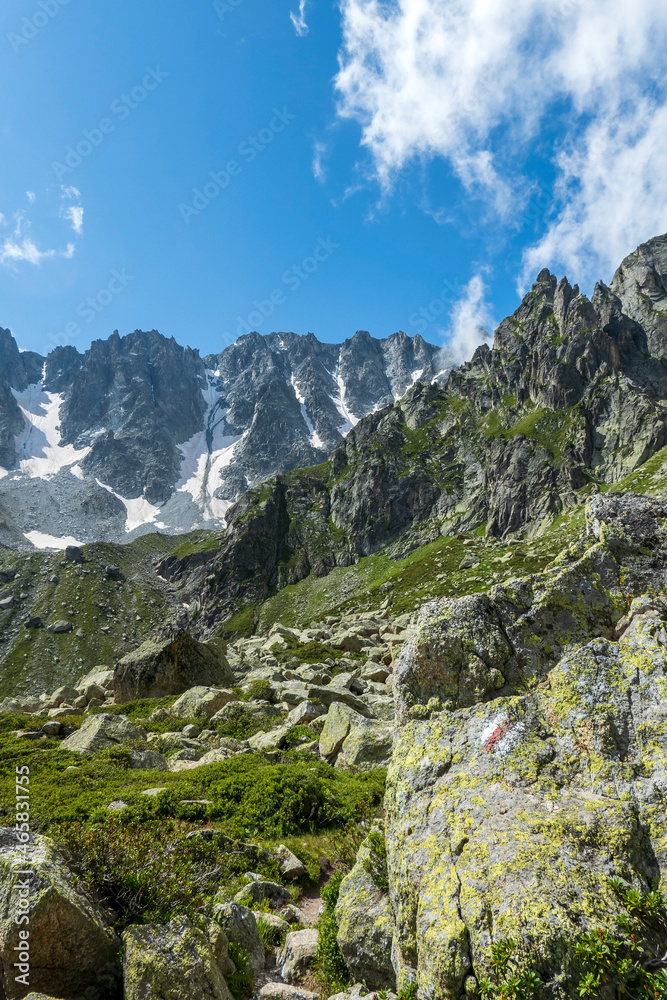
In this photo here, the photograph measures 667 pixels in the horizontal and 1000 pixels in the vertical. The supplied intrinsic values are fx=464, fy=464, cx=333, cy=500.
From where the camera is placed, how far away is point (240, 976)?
7578mm

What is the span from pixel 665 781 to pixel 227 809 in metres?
13.6

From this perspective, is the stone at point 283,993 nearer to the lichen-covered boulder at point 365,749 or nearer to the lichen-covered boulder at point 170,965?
the lichen-covered boulder at point 170,965

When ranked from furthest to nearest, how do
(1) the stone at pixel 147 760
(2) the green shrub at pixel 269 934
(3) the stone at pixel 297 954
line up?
(1) the stone at pixel 147 760 → (2) the green shrub at pixel 269 934 → (3) the stone at pixel 297 954

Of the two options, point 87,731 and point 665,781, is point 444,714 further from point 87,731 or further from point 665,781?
point 87,731

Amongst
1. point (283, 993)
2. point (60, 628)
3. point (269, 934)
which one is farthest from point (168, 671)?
point (60, 628)

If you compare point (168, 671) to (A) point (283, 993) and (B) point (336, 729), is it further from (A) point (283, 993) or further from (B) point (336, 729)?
(A) point (283, 993)

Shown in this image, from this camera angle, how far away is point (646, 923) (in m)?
5.29

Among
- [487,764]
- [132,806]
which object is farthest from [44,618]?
[487,764]

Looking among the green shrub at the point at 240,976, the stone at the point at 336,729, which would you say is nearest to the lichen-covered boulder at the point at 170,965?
the green shrub at the point at 240,976

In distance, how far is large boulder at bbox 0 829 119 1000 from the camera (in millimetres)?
6348

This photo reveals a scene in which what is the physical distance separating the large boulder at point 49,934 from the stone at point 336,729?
14.2m

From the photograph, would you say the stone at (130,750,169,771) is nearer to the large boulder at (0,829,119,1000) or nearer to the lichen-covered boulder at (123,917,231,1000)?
the large boulder at (0,829,119,1000)

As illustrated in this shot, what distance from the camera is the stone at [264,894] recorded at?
1047 cm

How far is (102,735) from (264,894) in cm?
1563
